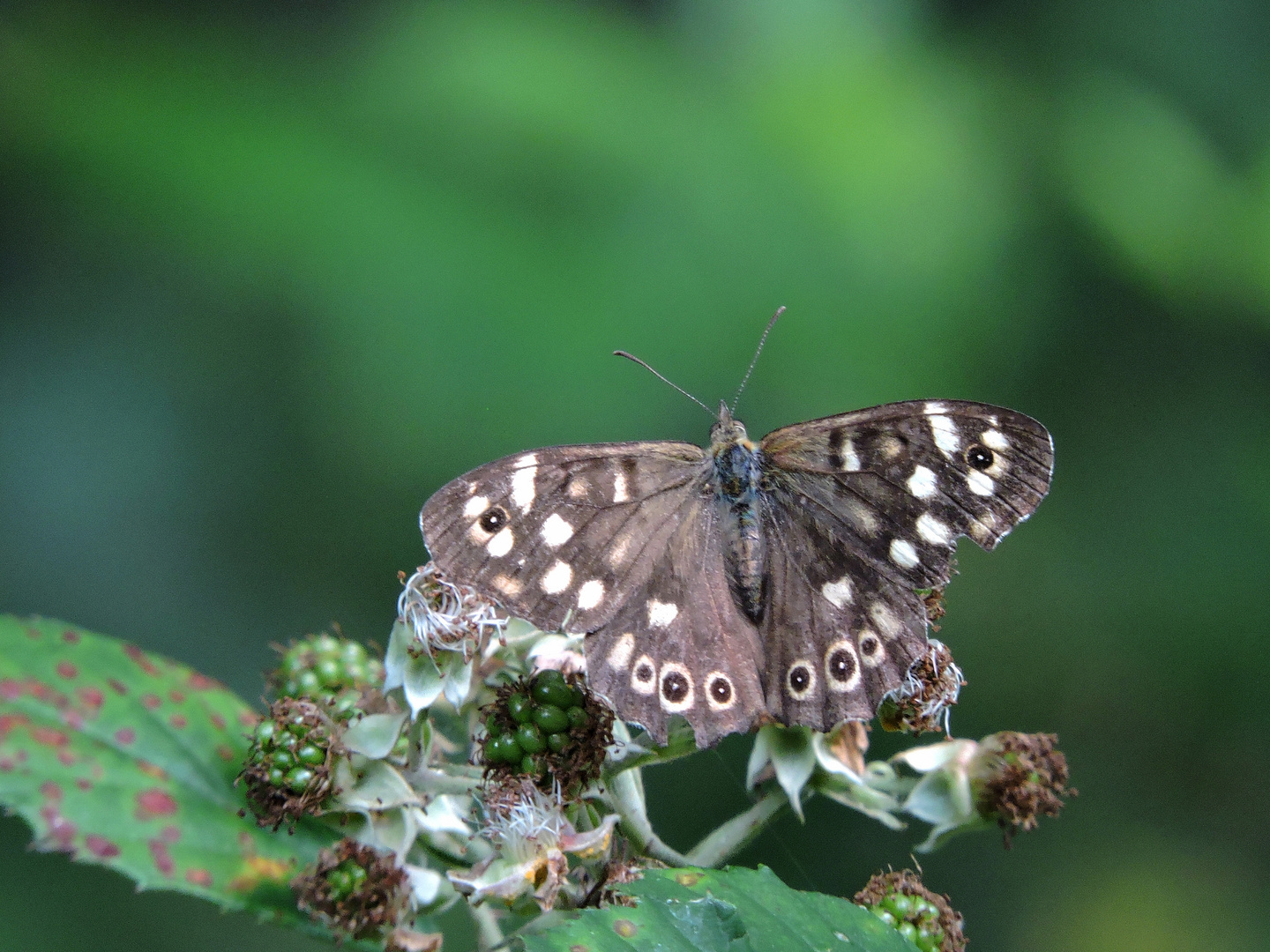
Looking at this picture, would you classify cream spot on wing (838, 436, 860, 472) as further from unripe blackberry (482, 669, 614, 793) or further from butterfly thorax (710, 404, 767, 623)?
unripe blackberry (482, 669, 614, 793)

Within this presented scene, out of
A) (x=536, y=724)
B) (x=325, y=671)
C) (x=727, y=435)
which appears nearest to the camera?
(x=536, y=724)

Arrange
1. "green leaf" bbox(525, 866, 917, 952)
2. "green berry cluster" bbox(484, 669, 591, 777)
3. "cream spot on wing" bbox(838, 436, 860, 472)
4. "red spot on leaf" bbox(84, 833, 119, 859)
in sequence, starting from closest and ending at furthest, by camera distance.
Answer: "green leaf" bbox(525, 866, 917, 952) < "red spot on leaf" bbox(84, 833, 119, 859) < "green berry cluster" bbox(484, 669, 591, 777) < "cream spot on wing" bbox(838, 436, 860, 472)

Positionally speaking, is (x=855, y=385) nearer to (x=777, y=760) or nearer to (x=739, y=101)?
(x=739, y=101)

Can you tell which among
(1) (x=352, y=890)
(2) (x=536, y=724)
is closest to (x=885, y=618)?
(2) (x=536, y=724)

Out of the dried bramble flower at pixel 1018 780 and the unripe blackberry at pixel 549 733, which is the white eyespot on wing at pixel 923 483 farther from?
the unripe blackberry at pixel 549 733

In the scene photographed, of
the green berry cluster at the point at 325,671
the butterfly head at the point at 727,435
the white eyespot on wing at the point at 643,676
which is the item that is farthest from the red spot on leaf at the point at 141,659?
the butterfly head at the point at 727,435

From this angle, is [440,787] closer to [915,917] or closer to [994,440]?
[915,917]

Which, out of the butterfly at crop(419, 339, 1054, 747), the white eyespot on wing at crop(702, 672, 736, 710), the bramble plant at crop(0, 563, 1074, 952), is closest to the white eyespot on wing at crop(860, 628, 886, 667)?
the butterfly at crop(419, 339, 1054, 747)
